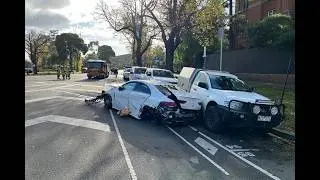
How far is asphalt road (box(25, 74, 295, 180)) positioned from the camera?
630 cm

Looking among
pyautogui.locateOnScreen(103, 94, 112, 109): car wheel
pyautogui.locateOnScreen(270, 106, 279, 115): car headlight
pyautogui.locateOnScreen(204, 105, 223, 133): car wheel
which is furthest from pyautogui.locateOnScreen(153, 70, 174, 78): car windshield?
pyautogui.locateOnScreen(270, 106, 279, 115): car headlight

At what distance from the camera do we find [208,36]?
110 feet

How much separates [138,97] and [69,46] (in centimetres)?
8613

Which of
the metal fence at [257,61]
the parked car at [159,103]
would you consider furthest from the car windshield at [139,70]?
the parked car at [159,103]

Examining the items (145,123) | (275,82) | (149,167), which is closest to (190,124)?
(145,123)

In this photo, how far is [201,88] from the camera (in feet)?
38.4

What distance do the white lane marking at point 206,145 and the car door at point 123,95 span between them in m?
4.07

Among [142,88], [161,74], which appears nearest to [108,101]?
[142,88]

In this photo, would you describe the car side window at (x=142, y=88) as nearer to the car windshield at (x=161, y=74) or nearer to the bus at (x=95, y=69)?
the car windshield at (x=161, y=74)

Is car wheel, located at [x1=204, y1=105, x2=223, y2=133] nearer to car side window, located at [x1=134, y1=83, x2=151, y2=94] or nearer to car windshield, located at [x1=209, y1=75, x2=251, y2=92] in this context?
car windshield, located at [x1=209, y1=75, x2=251, y2=92]
